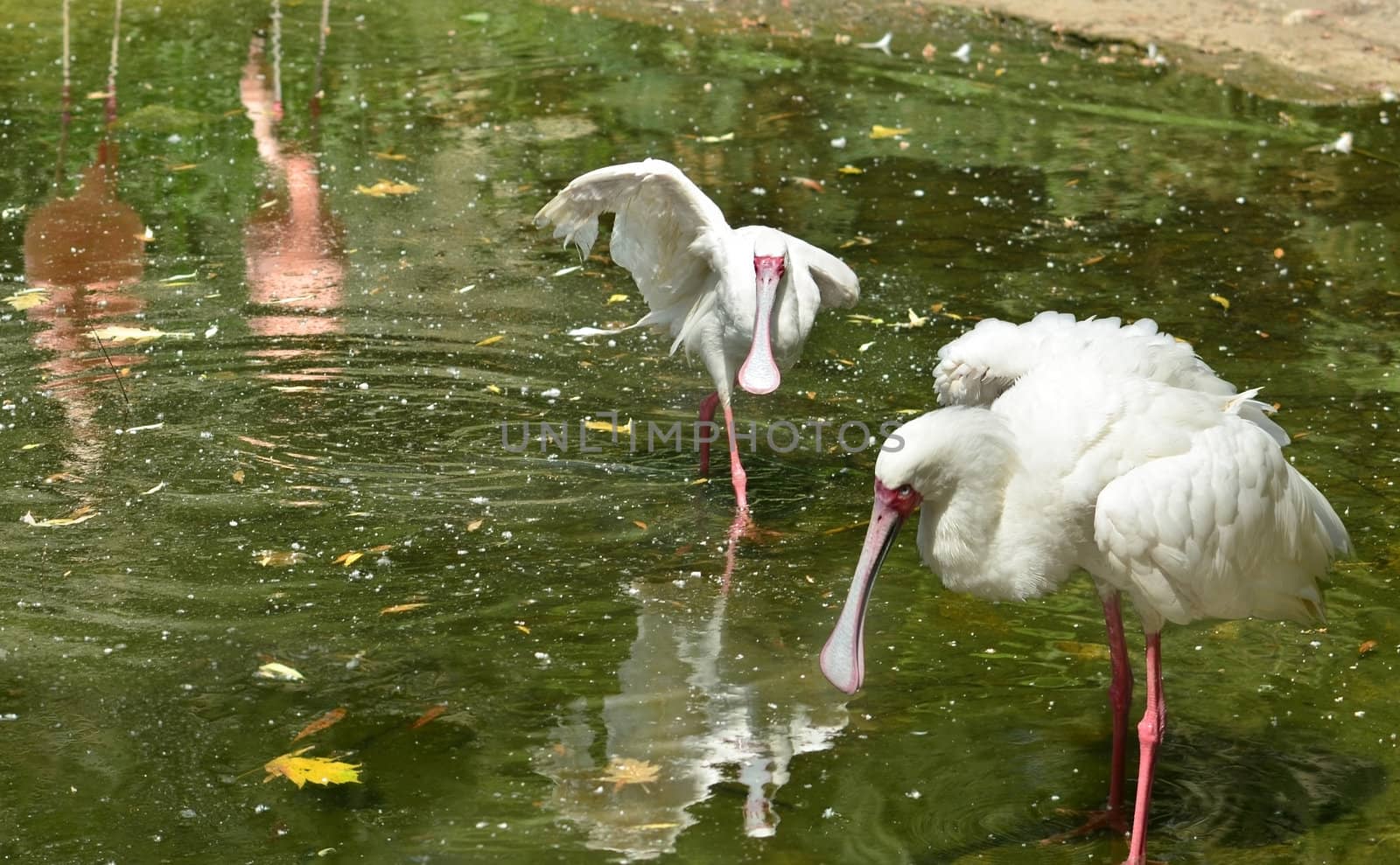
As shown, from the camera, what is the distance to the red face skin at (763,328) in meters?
5.79

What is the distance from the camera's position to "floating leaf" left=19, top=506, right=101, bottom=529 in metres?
5.70

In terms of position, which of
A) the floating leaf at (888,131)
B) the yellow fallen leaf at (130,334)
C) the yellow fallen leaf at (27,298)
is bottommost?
the yellow fallen leaf at (130,334)

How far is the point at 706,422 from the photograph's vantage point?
6.50 metres

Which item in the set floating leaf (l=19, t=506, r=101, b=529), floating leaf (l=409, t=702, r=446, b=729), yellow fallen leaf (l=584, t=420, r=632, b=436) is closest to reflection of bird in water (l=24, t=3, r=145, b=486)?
floating leaf (l=19, t=506, r=101, b=529)

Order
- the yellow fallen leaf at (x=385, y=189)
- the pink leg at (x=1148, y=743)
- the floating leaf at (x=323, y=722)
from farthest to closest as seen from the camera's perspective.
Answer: the yellow fallen leaf at (x=385, y=189), the floating leaf at (x=323, y=722), the pink leg at (x=1148, y=743)

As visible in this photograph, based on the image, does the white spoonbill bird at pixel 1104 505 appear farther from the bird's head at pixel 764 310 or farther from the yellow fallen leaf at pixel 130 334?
the yellow fallen leaf at pixel 130 334

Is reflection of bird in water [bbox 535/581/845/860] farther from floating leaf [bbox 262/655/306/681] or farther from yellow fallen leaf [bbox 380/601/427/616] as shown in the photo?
floating leaf [bbox 262/655/306/681]

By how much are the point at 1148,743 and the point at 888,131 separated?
→ 699cm

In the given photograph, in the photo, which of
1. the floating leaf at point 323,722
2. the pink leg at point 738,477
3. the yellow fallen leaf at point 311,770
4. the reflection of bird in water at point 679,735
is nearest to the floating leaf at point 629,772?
the reflection of bird in water at point 679,735

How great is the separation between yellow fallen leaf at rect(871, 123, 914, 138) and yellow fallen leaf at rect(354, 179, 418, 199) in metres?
2.89

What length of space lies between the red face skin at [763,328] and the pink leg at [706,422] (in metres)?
0.53

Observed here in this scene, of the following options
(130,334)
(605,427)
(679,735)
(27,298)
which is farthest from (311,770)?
(27,298)

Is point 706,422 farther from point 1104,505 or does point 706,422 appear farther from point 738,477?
point 1104,505

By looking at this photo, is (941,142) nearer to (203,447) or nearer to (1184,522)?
(203,447)
